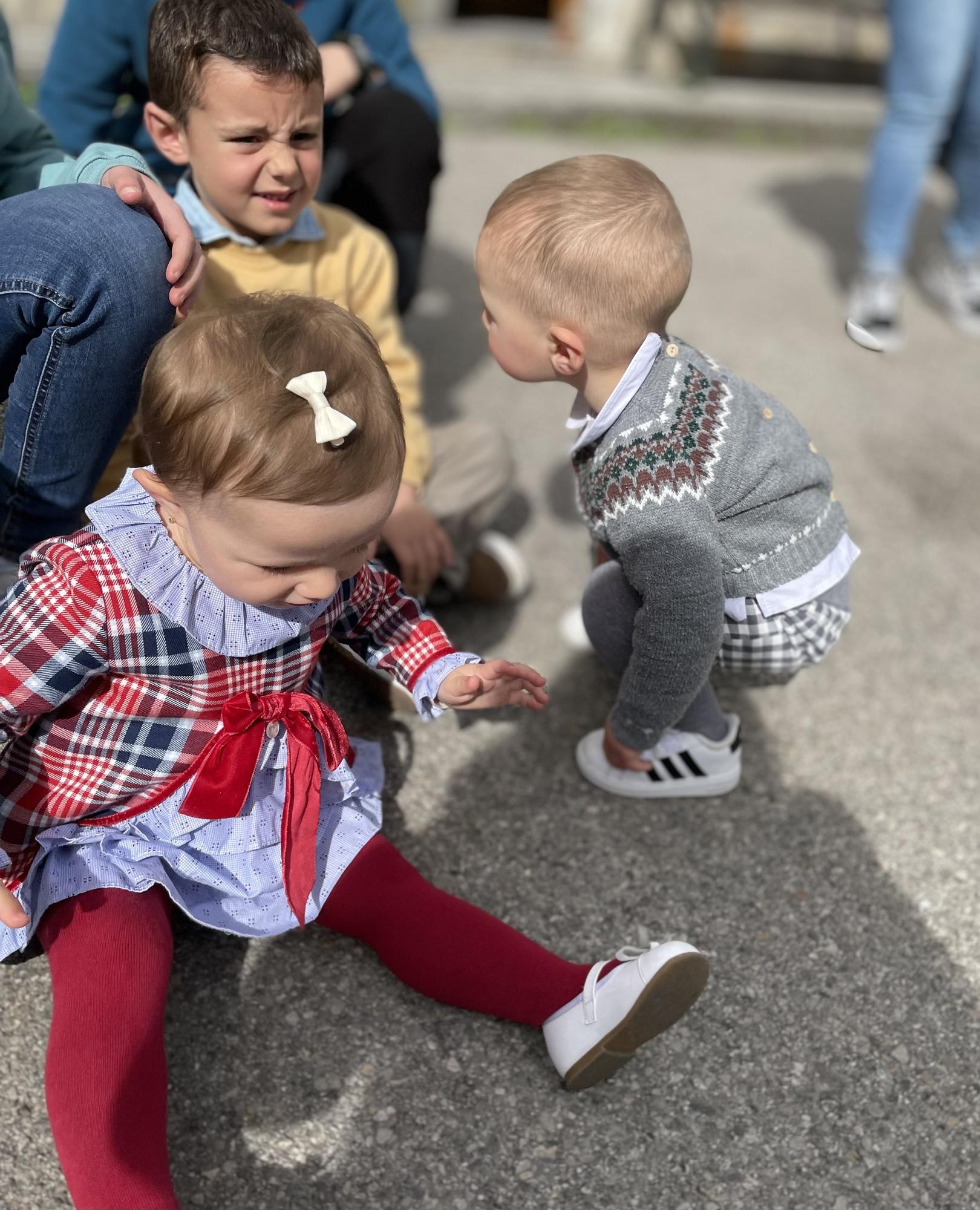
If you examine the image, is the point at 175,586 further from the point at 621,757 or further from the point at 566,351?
the point at 621,757

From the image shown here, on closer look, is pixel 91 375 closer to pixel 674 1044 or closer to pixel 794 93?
pixel 674 1044

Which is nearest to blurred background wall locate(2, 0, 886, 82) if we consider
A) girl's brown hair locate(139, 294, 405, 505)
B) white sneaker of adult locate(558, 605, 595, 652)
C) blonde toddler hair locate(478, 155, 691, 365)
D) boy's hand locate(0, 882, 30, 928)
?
white sneaker of adult locate(558, 605, 595, 652)

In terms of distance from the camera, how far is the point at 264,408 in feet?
3.90

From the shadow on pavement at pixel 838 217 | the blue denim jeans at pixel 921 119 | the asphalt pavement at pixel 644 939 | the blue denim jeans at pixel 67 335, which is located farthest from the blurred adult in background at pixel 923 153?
the blue denim jeans at pixel 67 335

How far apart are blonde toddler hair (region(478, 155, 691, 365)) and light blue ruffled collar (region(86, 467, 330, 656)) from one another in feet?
1.92

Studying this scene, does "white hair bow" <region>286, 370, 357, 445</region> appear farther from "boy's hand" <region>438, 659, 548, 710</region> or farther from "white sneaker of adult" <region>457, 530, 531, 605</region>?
"white sneaker of adult" <region>457, 530, 531, 605</region>

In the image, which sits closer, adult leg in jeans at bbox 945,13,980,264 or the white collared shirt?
the white collared shirt

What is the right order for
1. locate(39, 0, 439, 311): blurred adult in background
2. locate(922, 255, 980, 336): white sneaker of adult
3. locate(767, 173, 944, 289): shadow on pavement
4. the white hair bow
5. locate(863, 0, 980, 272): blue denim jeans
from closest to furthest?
the white hair bow → locate(39, 0, 439, 311): blurred adult in background → locate(863, 0, 980, 272): blue denim jeans → locate(922, 255, 980, 336): white sneaker of adult → locate(767, 173, 944, 289): shadow on pavement

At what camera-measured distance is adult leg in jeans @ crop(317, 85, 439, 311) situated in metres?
2.52

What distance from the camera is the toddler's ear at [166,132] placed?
1850 mm

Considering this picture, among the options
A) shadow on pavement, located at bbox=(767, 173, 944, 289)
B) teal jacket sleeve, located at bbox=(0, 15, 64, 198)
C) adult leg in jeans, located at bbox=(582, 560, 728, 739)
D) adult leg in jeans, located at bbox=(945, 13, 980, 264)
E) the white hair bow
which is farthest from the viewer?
shadow on pavement, located at bbox=(767, 173, 944, 289)

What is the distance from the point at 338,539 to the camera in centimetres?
127

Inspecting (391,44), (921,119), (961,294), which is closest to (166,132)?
(391,44)

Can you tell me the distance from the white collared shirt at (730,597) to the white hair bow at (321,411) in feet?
1.83
